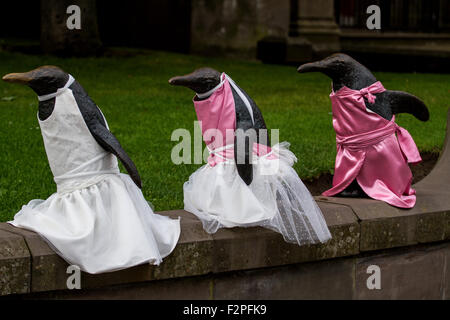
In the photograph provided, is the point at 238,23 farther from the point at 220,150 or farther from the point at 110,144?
the point at 110,144

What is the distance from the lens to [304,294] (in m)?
4.12

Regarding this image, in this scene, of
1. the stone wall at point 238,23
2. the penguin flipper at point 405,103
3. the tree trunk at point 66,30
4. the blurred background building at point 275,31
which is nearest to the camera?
the penguin flipper at point 405,103

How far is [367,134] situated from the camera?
4297 millimetres

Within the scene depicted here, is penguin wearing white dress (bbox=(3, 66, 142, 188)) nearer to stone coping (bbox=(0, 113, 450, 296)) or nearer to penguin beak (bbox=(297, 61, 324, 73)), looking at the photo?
stone coping (bbox=(0, 113, 450, 296))

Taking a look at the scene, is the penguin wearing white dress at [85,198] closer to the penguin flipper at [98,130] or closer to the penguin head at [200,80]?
the penguin flipper at [98,130]

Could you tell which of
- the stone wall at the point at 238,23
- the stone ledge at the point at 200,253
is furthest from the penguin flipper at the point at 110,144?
the stone wall at the point at 238,23

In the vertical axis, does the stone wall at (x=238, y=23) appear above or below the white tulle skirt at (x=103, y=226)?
above

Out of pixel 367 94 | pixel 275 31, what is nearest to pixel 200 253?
pixel 367 94

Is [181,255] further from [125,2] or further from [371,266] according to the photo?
[125,2]

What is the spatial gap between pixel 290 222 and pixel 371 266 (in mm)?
765

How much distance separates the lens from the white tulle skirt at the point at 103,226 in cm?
334

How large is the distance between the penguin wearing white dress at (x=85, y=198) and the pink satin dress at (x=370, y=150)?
123 cm

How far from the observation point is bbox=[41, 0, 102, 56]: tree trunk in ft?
38.9

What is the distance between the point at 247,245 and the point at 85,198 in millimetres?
803
